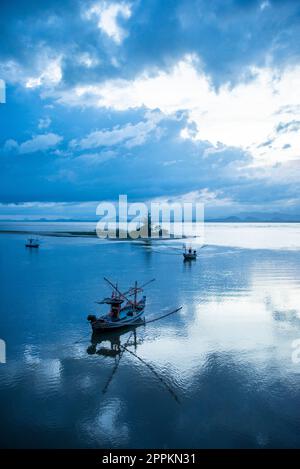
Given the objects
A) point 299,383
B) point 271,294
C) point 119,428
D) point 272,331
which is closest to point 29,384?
point 119,428

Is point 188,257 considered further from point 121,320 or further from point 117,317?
point 121,320

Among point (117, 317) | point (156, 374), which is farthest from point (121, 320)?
point (156, 374)

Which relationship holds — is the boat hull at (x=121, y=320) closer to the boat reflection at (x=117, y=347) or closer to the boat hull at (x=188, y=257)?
the boat reflection at (x=117, y=347)

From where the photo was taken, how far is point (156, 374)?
20.0 meters

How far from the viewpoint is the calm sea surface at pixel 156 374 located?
14.9 m

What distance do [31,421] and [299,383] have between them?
13762mm

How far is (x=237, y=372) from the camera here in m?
20.3

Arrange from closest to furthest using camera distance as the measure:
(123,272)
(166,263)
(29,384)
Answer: (29,384) < (123,272) < (166,263)

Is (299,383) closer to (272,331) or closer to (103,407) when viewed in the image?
(272,331)

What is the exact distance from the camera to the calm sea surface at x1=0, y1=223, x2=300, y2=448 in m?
14.9

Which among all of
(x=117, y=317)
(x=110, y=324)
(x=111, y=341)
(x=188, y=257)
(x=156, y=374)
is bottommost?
(x=156, y=374)

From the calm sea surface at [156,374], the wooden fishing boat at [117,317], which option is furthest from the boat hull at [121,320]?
the calm sea surface at [156,374]

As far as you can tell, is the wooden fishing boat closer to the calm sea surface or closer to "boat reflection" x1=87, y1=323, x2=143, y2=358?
"boat reflection" x1=87, y1=323, x2=143, y2=358

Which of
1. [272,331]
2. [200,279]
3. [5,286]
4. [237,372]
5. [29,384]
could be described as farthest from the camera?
[200,279]
